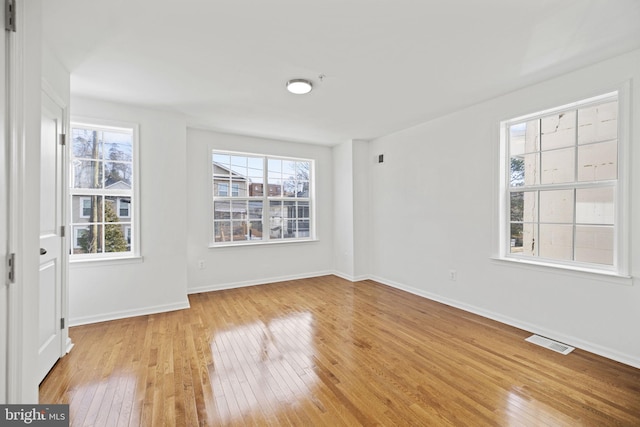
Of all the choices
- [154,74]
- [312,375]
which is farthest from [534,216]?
[154,74]

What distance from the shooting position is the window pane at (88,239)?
10.7 feet

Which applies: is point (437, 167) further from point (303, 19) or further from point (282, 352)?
point (282, 352)

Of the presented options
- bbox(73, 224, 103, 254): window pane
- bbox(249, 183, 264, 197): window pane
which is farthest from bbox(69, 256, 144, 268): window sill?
bbox(249, 183, 264, 197): window pane

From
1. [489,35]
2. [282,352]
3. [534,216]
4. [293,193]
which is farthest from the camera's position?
[293,193]

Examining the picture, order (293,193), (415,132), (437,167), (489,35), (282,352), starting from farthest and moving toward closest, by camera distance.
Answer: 1. (293,193)
2. (415,132)
3. (437,167)
4. (282,352)
5. (489,35)

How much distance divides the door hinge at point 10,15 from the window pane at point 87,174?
269 centimetres

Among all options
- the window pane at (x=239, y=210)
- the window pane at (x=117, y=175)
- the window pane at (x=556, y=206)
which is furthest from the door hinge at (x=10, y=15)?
the window pane at (x=556, y=206)

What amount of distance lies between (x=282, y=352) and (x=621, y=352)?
287 centimetres

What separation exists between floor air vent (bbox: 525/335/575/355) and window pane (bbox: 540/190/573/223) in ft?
3.88

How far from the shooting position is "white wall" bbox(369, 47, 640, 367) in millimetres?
2408

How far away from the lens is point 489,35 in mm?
2082

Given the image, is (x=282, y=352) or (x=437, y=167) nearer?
(x=282, y=352)

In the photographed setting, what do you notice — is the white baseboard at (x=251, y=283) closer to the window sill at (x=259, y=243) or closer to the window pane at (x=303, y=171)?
the window sill at (x=259, y=243)

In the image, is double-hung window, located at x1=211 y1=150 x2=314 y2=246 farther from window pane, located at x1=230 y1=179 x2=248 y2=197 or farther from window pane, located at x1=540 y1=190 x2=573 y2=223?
window pane, located at x1=540 y1=190 x2=573 y2=223
